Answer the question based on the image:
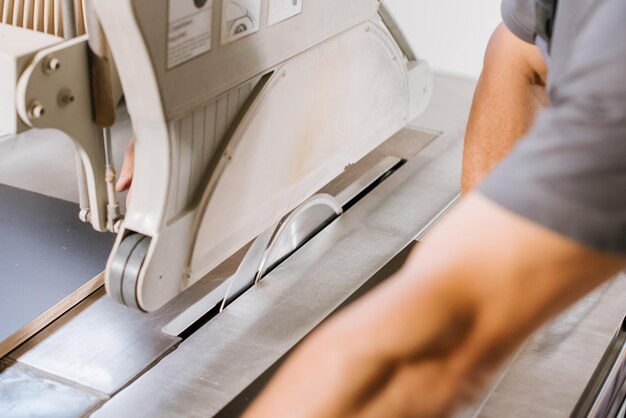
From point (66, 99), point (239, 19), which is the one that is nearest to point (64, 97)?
point (66, 99)

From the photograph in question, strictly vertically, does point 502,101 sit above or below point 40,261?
above

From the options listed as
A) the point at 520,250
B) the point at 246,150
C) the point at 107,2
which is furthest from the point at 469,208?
the point at 246,150

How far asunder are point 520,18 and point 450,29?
2.04m

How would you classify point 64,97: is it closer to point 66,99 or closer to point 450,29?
point 66,99

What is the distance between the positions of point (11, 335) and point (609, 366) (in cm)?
143

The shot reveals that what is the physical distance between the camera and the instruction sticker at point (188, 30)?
5.16 ft

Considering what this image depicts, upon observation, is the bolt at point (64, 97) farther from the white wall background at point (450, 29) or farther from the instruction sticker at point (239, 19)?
the white wall background at point (450, 29)

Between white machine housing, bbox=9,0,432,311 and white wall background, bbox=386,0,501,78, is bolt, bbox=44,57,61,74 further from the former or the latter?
white wall background, bbox=386,0,501,78

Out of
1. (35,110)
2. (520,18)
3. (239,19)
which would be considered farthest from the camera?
(520,18)

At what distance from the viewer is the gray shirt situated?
91cm

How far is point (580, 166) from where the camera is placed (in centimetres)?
91

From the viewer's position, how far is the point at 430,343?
96cm

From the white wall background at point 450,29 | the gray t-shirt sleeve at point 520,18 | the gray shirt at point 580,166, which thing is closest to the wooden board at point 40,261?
the gray t-shirt sleeve at point 520,18

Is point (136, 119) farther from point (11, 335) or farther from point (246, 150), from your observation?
point (11, 335)
